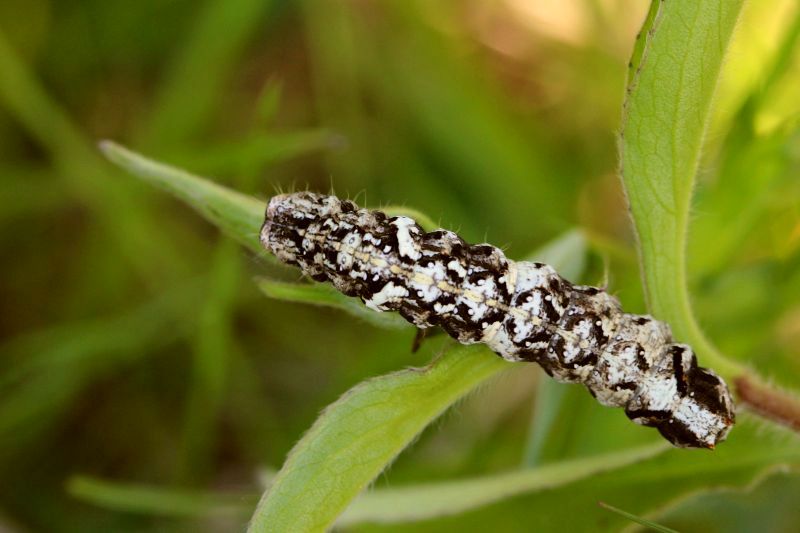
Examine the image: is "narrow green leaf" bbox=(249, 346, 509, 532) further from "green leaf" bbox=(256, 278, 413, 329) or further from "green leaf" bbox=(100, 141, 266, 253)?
"green leaf" bbox=(100, 141, 266, 253)

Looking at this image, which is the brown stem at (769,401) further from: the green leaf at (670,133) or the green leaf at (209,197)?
the green leaf at (209,197)

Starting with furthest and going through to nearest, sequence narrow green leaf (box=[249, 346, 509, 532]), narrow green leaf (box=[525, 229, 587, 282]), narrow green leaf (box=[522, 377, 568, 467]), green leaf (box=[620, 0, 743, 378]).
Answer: narrow green leaf (box=[522, 377, 568, 467]), narrow green leaf (box=[525, 229, 587, 282]), green leaf (box=[620, 0, 743, 378]), narrow green leaf (box=[249, 346, 509, 532])

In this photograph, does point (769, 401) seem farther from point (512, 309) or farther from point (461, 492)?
point (461, 492)

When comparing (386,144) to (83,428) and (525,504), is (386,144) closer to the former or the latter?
(83,428)

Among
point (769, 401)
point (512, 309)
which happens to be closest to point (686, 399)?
point (769, 401)

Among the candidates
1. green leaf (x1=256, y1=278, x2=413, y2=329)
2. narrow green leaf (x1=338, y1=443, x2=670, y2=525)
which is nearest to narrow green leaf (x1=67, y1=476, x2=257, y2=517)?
narrow green leaf (x1=338, y1=443, x2=670, y2=525)

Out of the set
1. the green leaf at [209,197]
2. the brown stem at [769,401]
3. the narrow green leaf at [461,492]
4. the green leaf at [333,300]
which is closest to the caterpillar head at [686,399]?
the brown stem at [769,401]
